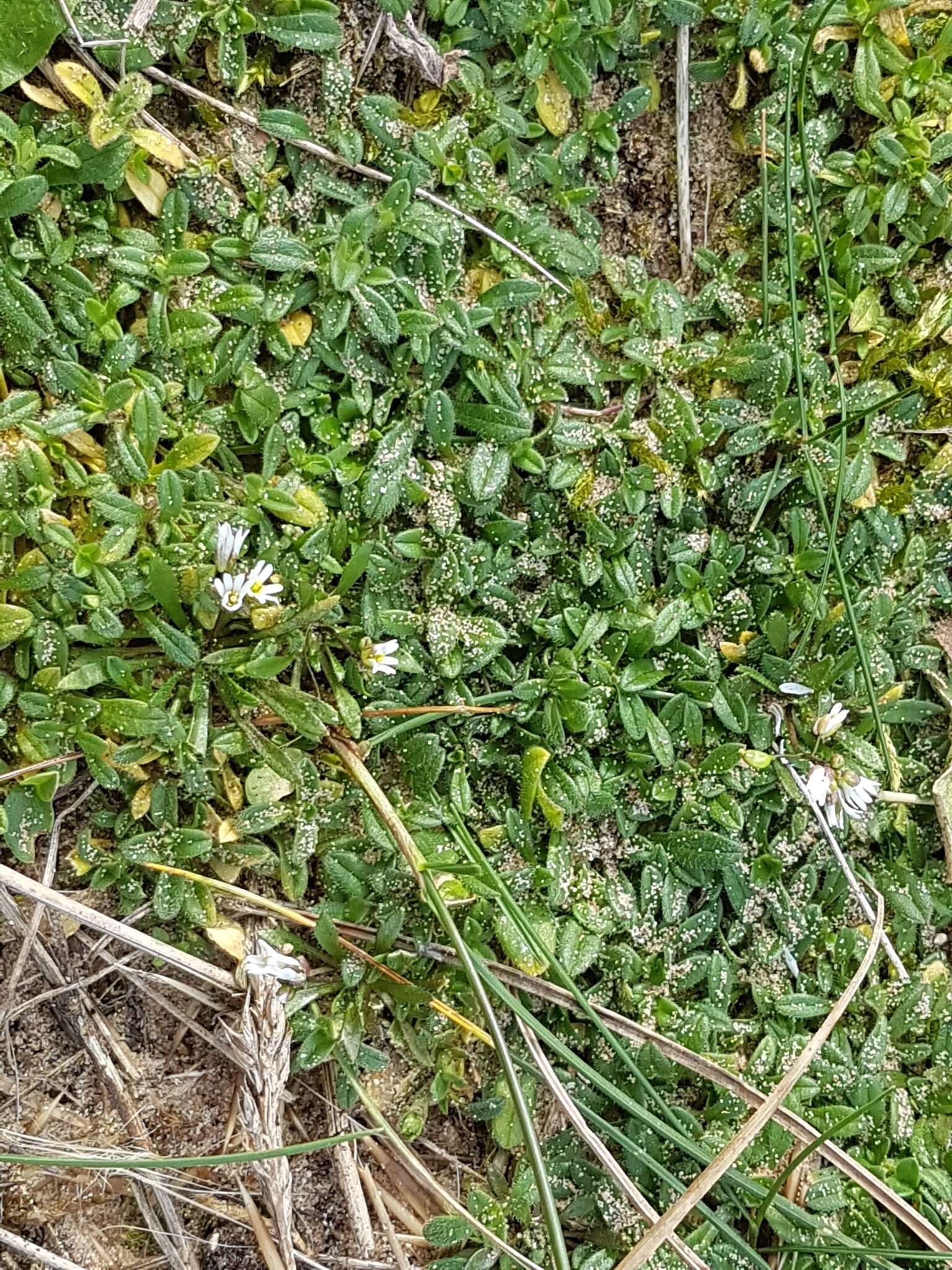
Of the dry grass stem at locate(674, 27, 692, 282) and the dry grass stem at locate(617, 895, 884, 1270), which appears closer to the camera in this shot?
the dry grass stem at locate(617, 895, 884, 1270)

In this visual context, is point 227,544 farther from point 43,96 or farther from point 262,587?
point 43,96

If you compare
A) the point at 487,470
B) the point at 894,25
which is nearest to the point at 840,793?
the point at 487,470

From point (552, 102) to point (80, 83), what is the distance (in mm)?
1249

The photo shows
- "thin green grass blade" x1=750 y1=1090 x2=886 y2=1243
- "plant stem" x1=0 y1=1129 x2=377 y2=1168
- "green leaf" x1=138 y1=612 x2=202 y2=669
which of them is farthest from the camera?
"thin green grass blade" x1=750 y1=1090 x2=886 y2=1243

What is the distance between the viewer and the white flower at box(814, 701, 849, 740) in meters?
2.95

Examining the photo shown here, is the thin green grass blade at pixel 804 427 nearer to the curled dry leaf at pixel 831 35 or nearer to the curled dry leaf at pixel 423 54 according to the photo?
the curled dry leaf at pixel 831 35

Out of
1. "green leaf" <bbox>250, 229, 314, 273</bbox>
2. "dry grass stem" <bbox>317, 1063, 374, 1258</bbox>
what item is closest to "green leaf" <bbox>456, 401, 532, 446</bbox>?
"green leaf" <bbox>250, 229, 314, 273</bbox>

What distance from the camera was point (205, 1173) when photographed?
8.63 feet

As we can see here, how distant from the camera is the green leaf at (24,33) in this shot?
238 cm

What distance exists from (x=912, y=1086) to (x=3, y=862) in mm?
2644

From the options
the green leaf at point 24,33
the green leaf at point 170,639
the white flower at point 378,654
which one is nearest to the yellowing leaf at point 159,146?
the green leaf at point 24,33

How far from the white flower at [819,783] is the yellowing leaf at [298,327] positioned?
6.17 feet

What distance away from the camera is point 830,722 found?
2.95 m

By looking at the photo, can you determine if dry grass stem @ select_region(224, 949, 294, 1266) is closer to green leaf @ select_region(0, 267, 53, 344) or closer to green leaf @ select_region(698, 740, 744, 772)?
green leaf @ select_region(698, 740, 744, 772)
